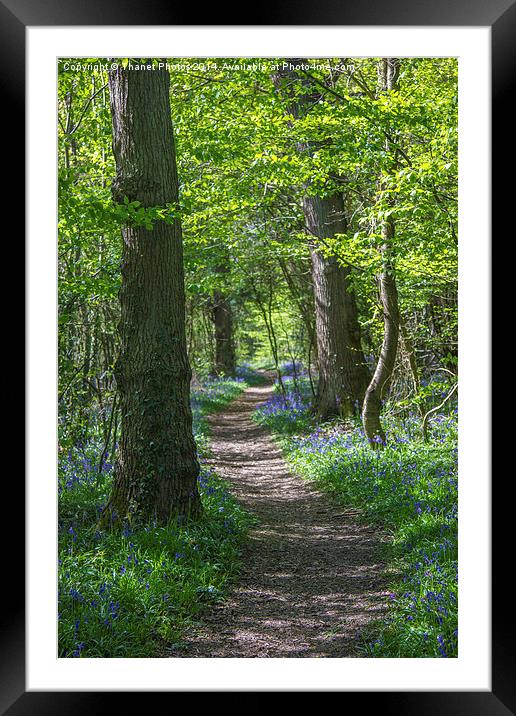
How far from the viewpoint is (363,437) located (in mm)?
8953

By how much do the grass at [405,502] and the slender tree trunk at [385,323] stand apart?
0.32 meters

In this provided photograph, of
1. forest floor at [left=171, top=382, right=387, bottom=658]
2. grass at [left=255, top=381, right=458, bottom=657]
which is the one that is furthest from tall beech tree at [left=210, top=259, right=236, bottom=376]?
forest floor at [left=171, top=382, right=387, bottom=658]

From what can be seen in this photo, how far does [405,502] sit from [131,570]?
294 centimetres

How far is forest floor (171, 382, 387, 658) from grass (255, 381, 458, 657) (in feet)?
0.58

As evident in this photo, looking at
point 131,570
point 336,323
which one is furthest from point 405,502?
point 336,323

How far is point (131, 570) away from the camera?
172 inches

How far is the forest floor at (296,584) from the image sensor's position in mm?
3914

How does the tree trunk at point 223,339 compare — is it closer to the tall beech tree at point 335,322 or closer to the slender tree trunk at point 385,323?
the tall beech tree at point 335,322

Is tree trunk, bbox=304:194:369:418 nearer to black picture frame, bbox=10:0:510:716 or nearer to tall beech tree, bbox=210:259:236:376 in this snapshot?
black picture frame, bbox=10:0:510:716
